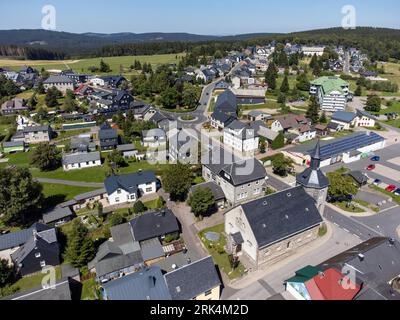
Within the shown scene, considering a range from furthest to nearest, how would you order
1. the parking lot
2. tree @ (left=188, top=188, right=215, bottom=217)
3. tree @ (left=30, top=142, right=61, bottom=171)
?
tree @ (left=30, top=142, right=61, bottom=171)
the parking lot
tree @ (left=188, top=188, right=215, bottom=217)

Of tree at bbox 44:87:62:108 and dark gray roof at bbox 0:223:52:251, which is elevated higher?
tree at bbox 44:87:62:108

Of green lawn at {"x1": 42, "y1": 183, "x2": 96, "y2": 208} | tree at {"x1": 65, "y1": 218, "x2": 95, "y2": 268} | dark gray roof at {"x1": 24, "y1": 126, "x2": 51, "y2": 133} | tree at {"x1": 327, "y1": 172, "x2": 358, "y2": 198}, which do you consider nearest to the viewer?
tree at {"x1": 65, "y1": 218, "x2": 95, "y2": 268}

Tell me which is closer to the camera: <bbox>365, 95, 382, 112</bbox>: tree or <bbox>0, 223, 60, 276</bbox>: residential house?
<bbox>0, 223, 60, 276</bbox>: residential house

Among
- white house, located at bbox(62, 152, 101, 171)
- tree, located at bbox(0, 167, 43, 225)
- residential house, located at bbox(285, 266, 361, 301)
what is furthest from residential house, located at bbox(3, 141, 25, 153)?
residential house, located at bbox(285, 266, 361, 301)

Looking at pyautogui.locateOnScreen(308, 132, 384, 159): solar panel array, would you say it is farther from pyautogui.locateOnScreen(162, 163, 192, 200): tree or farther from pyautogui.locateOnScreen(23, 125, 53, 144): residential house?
pyautogui.locateOnScreen(23, 125, 53, 144): residential house

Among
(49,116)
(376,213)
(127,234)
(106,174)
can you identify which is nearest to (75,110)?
(49,116)

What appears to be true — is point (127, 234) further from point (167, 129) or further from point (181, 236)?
point (167, 129)

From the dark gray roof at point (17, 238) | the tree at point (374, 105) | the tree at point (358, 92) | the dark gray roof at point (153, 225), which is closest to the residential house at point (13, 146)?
the dark gray roof at point (17, 238)

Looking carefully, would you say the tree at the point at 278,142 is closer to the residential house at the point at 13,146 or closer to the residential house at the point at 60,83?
the residential house at the point at 13,146
